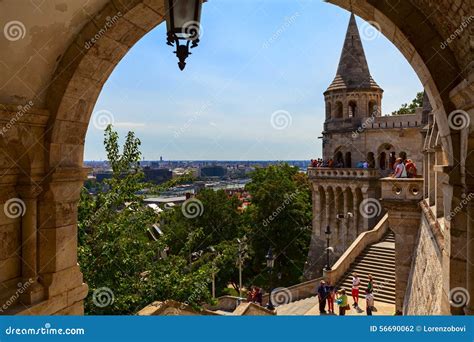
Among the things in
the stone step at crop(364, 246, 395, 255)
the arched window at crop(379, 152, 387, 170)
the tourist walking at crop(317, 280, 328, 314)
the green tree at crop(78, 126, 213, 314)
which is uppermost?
the arched window at crop(379, 152, 387, 170)

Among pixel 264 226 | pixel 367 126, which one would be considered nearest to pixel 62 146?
pixel 264 226

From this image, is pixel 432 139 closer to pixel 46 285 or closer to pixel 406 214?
pixel 406 214

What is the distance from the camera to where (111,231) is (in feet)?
27.3

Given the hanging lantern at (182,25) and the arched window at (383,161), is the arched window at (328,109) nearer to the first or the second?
the arched window at (383,161)

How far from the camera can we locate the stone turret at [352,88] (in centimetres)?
3091

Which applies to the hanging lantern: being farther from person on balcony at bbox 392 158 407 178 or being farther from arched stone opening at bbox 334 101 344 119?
arched stone opening at bbox 334 101 344 119

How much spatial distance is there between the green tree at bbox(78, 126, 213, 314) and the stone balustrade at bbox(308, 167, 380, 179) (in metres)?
21.5

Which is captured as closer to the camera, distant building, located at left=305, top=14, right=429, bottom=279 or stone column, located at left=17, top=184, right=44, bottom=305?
stone column, located at left=17, top=184, right=44, bottom=305

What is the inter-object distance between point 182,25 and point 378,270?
17186 mm

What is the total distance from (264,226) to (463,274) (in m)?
Result: 26.6

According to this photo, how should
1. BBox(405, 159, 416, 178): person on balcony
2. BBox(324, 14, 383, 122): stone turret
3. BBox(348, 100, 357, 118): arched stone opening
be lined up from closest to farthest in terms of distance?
BBox(405, 159, 416, 178): person on balcony < BBox(324, 14, 383, 122): stone turret < BBox(348, 100, 357, 118): arched stone opening

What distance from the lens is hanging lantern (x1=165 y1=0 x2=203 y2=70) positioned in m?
3.04

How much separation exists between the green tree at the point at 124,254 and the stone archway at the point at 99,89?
9.94 feet

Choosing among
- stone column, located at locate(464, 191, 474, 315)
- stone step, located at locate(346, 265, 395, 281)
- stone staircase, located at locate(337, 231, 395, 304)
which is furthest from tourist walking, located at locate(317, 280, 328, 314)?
stone column, located at locate(464, 191, 474, 315)
